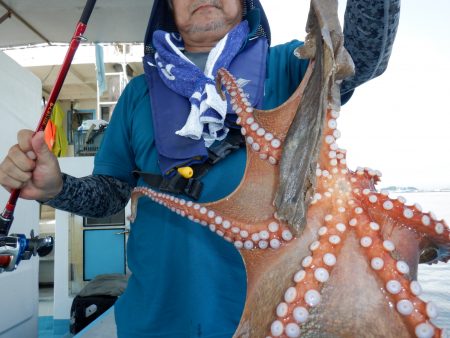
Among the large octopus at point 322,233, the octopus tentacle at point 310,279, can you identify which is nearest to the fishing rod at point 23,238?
the large octopus at point 322,233

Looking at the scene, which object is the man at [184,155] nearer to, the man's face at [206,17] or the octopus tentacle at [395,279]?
the man's face at [206,17]

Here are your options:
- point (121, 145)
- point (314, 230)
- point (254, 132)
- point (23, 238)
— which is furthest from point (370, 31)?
point (23, 238)

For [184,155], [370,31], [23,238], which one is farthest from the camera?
[23,238]

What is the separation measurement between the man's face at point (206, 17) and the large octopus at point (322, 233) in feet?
2.49

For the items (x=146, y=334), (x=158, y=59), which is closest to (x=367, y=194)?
(x=146, y=334)

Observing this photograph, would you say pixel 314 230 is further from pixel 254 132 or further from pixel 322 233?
pixel 254 132

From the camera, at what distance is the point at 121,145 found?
1.45 meters

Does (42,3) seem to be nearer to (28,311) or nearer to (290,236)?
(28,311)

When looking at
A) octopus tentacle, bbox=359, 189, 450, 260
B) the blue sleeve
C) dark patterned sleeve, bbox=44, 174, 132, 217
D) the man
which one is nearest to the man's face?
the man

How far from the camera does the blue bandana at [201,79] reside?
111 centimetres

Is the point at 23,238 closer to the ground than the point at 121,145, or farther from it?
closer to the ground

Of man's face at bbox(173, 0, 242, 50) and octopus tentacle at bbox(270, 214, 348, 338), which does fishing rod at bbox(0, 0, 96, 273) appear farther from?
octopus tentacle at bbox(270, 214, 348, 338)

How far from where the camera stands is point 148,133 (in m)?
1.34

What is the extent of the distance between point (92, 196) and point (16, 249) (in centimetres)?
36
